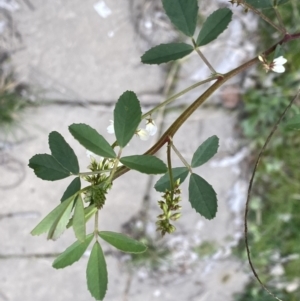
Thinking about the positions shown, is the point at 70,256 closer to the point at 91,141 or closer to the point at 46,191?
the point at 91,141

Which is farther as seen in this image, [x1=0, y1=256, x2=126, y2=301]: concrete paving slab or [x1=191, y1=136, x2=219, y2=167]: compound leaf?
[x1=0, y1=256, x2=126, y2=301]: concrete paving slab

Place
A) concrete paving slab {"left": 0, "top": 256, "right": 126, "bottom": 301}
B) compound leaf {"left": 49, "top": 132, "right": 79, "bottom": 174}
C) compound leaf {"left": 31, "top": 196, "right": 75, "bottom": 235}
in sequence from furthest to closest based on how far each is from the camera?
concrete paving slab {"left": 0, "top": 256, "right": 126, "bottom": 301} < compound leaf {"left": 49, "top": 132, "right": 79, "bottom": 174} < compound leaf {"left": 31, "top": 196, "right": 75, "bottom": 235}

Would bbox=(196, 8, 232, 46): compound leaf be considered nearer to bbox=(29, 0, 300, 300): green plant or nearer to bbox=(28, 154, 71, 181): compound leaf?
bbox=(29, 0, 300, 300): green plant

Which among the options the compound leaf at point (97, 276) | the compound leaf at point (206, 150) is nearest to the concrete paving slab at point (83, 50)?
the compound leaf at point (206, 150)

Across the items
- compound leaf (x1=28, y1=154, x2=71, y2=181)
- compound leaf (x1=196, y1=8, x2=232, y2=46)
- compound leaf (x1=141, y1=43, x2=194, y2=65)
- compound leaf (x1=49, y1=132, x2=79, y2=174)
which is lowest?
compound leaf (x1=28, y1=154, x2=71, y2=181)

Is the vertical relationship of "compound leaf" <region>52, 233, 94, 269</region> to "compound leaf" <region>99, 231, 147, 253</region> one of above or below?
below

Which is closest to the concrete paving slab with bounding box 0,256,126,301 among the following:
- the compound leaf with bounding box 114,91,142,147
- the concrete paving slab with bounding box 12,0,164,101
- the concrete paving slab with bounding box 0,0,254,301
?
the concrete paving slab with bounding box 0,0,254,301

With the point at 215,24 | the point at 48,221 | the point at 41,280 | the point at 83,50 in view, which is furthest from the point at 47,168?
the point at 41,280
